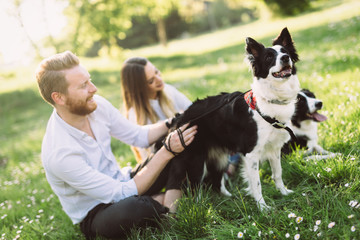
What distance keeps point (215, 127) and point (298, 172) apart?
0.95m

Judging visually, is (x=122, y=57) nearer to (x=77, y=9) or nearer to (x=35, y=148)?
(x=77, y=9)

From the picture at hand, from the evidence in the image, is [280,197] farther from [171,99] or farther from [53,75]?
[53,75]

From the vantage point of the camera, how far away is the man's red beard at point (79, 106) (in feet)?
8.70

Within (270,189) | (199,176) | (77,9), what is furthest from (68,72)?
(77,9)

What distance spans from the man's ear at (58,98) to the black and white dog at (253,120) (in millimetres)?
1151

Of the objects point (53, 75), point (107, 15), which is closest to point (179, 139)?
point (53, 75)

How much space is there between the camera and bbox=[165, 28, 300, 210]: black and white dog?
8.04 ft

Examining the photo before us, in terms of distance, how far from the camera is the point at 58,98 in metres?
2.66

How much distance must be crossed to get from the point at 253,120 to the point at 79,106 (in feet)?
5.40

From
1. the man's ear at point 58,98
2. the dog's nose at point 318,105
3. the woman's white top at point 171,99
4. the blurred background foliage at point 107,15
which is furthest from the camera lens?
the blurred background foliage at point 107,15

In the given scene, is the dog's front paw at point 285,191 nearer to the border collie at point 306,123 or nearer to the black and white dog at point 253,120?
the black and white dog at point 253,120

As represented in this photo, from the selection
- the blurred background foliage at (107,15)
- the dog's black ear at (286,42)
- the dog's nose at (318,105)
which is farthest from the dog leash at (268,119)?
the blurred background foliage at (107,15)

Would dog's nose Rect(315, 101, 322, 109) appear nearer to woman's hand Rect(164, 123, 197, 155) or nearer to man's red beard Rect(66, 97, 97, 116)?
woman's hand Rect(164, 123, 197, 155)

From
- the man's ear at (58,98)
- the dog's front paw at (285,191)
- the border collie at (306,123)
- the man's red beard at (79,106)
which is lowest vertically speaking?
the dog's front paw at (285,191)
